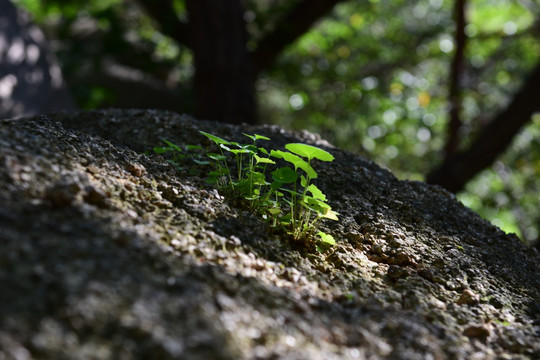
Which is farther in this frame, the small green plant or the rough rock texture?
the small green plant

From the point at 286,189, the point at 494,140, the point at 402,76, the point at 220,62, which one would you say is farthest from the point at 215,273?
the point at 402,76

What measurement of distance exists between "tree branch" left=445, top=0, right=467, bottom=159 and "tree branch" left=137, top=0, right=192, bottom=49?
295 centimetres

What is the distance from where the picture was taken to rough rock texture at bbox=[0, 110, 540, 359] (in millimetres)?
814

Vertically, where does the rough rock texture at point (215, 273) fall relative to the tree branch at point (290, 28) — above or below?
below

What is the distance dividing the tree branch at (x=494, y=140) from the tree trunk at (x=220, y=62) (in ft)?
6.33

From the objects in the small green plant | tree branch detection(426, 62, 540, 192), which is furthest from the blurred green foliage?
the small green plant

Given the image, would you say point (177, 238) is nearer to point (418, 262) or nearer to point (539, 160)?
point (418, 262)

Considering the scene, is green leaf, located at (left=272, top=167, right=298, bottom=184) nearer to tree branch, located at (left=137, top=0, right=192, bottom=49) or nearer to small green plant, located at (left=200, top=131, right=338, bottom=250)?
small green plant, located at (left=200, top=131, right=338, bottom=250)

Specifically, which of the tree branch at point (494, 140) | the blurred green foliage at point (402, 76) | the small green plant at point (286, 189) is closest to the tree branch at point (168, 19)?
the blurred green foliage at point (402, 76)

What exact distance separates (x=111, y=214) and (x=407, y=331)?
748mm

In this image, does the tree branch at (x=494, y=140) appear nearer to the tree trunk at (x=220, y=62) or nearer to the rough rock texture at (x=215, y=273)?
the tree trunk at (x=220, y=62)

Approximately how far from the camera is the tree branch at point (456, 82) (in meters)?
5.19

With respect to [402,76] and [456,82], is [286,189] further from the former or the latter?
[402,76]

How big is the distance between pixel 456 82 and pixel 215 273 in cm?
519
